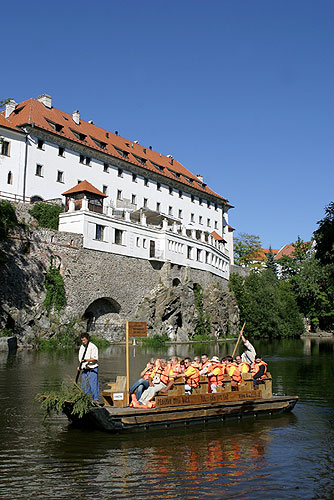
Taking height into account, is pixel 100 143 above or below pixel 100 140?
below

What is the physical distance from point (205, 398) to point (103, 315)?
29945 millimetres

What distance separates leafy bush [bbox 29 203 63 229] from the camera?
3906 centimetres

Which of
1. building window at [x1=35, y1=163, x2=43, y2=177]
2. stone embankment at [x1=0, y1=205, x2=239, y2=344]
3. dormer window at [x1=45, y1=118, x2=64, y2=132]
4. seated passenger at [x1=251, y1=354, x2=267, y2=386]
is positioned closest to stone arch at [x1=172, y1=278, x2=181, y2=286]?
stone embankment at [x1=0, y1=205, x2=239, y2=344]

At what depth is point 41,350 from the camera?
31859 mm

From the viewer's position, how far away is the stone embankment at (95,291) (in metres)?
33.5

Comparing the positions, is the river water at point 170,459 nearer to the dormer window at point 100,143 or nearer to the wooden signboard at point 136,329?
the wooden signboard at point 136,329

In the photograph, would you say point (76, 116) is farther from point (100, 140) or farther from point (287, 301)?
point (287, 301)

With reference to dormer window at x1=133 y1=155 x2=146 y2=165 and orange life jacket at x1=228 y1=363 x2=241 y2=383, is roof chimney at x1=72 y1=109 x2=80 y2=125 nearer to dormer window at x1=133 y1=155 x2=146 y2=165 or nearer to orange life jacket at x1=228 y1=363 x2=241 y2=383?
dormer window at x1=133 y1=155 x2=146 y2=165

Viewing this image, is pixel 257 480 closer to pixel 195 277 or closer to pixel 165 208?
pixel 195 277

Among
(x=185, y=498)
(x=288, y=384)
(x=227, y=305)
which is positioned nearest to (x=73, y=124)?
(x=227, y=305)

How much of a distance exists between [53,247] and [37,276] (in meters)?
2.60

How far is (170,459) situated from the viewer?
9.13 m

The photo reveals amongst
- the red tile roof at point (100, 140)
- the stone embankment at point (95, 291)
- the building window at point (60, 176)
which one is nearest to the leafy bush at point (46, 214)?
the stone embankment at point (95, 291)

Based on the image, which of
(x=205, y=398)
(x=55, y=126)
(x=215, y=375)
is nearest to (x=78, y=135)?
(x=55, y=126)
